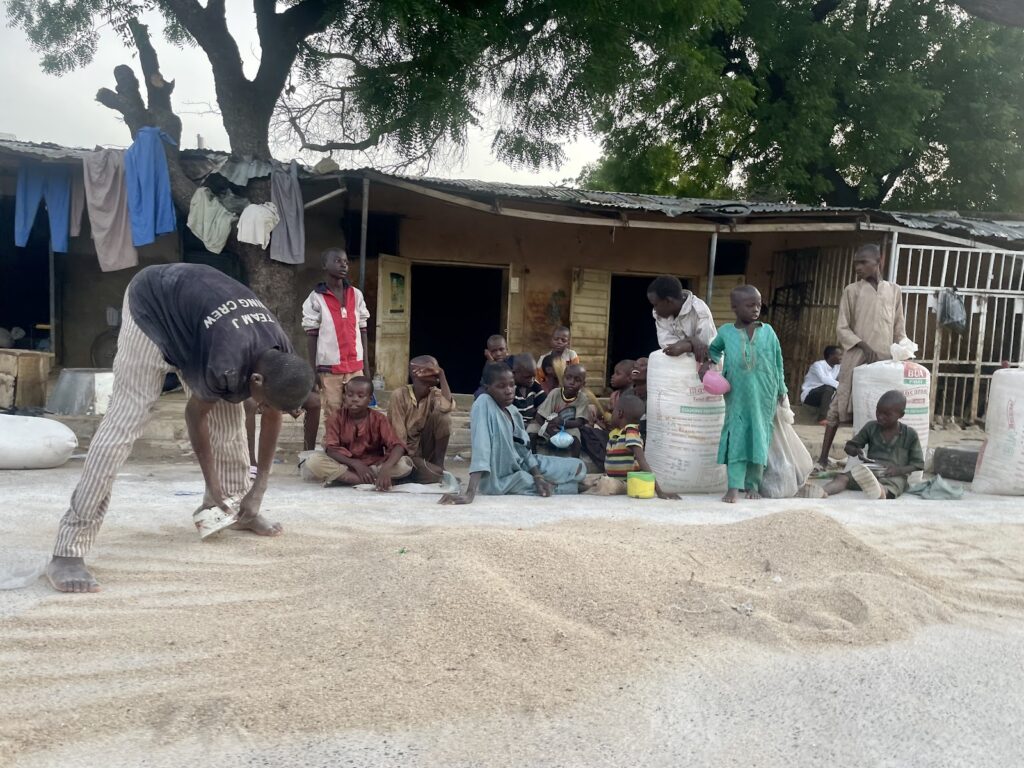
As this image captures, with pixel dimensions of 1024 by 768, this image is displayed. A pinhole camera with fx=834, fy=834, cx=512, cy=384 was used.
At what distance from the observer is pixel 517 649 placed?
2623mm

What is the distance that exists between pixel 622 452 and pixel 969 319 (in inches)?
258

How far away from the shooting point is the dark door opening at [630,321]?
43.5 feet

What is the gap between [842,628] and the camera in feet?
9.66

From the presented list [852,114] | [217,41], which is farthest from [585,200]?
[852,114]

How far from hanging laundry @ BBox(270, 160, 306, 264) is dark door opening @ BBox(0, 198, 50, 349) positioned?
3461 mm

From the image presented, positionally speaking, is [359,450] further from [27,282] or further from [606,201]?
[27,282]

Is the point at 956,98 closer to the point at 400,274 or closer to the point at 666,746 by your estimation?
the point at 400,274

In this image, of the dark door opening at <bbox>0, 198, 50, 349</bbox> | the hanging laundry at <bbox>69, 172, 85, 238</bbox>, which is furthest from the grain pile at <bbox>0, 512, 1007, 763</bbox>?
the dark door opening at <bbox>0, 198, 50, 349</bbox>

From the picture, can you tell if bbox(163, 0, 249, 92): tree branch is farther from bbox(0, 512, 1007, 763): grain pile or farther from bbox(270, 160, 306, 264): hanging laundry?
bbox(0, 512, 1007, 763): grain pile

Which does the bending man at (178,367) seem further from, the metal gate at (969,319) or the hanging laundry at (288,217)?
the metal gate at (969,319)

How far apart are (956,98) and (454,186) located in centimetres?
1171

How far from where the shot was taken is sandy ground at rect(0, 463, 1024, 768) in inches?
83.9

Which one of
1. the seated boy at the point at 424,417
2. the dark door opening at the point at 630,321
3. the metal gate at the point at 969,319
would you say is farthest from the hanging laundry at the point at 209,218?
the metal gate at the point at 969,319

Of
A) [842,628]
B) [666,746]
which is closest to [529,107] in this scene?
[842,628]
